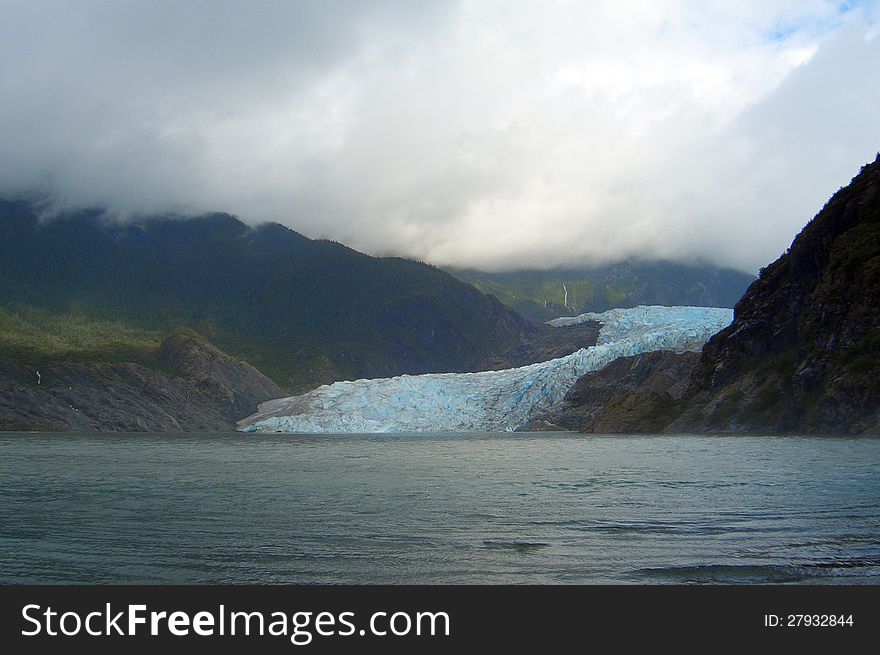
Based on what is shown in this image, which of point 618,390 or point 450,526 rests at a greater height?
point 618,390

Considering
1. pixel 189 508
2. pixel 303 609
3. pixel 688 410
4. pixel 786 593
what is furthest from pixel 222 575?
pixel 688 410

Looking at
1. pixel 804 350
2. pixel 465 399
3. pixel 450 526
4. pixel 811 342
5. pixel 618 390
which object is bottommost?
pixel 450 526

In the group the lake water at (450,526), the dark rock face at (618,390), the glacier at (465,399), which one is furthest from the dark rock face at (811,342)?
the lake water at (450,526)

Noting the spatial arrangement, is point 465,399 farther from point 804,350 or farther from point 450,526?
point 450,526

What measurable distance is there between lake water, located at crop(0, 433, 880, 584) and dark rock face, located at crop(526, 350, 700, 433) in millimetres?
96309

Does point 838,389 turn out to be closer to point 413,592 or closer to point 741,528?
point 741,528

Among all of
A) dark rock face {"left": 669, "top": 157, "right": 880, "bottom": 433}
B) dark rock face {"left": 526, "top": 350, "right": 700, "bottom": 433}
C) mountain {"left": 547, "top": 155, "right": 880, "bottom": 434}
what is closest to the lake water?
dark rock face {"left": 669, "top": 157, "right": 880, "bottom": 433}

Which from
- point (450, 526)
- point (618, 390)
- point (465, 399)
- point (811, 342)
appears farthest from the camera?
point (465, 399)

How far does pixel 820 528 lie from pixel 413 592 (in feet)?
48.9

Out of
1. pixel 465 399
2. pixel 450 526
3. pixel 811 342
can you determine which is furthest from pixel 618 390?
pixel 450 526

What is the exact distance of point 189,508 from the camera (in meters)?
31.9

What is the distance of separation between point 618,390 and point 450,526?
14713 cm

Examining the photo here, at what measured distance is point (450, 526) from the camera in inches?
1029

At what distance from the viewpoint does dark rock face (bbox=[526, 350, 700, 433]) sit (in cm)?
14738
